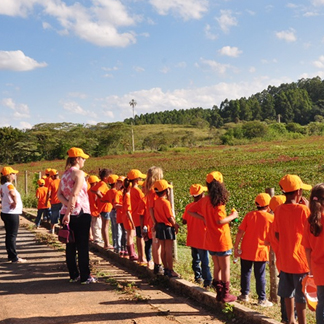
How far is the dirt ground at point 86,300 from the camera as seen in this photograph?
4.69m

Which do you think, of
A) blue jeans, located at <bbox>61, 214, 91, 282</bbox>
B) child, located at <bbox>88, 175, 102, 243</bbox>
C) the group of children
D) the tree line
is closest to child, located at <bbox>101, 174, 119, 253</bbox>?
the group of children

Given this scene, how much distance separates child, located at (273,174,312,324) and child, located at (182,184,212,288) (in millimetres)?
1749

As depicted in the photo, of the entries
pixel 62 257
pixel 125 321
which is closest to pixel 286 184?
pixel 125 321

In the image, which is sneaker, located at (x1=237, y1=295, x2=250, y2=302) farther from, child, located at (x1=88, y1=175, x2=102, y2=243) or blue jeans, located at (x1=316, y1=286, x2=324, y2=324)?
child, located at (x1=88, y1=175, x2=102, y2=243)

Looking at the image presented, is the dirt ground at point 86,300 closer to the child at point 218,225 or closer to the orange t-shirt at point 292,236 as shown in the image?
the child at point 218,225

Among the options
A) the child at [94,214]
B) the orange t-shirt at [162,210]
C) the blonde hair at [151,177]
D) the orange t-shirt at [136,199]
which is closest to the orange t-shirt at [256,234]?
the orange t-shirt at [162,210]

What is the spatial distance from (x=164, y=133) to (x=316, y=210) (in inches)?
3601

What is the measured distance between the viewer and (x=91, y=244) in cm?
910

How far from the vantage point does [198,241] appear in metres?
6.15

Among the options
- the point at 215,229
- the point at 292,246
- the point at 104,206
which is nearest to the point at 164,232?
the point at 215,229

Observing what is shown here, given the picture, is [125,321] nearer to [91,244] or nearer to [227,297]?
[227,297]

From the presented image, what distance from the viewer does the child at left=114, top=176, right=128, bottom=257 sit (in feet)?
25.0

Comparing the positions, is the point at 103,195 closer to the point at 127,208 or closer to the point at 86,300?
the point at 127,208

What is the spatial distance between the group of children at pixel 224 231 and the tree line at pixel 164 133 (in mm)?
58442
